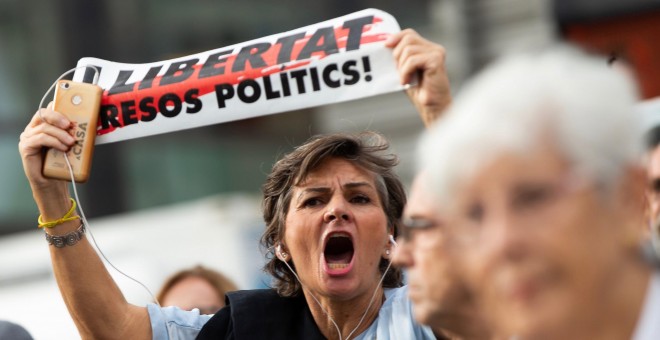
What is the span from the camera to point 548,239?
1.65 metres

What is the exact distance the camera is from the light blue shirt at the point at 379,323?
3084 mm

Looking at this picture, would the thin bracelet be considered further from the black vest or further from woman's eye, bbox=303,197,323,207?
woman's eye, bbox=303,197,323,207

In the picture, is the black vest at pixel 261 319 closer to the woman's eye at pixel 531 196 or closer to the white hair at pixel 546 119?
the white hair at pixel 546 119

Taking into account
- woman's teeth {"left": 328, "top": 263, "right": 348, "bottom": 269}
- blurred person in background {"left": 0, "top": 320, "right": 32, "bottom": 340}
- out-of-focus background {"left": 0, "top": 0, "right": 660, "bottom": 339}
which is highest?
woman's teeth {"left": 328, "top": 263, "right": 348, "bottom": 269}

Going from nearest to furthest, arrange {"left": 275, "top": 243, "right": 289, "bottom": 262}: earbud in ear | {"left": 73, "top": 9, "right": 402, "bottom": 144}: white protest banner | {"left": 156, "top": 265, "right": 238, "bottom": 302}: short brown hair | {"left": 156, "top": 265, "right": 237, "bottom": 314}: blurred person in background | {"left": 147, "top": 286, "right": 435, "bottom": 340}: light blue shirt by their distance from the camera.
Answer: {"left": 73, "top": 9, "right": 402, "bottom": 144}: white protest banner → {"left": 147, "top": 286, "right": 435, "bottom": 340}: light blue shirt → {"left": 275, "top": 243, "right": 289, "bottom": 262}: earbud in ear → {"left": 156, "top": 265, "right": 237, "bottom": 314}: blurred person in background → {"left": 156, "top": 265, "right": 238, "bottom": 302}: short brown hair

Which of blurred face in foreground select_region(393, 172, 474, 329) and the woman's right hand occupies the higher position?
blurred face in foreground select_region(393, 172, 474, 329)

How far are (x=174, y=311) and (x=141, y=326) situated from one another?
0.14m

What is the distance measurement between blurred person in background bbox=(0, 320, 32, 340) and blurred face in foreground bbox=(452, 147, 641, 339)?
7.67 ft

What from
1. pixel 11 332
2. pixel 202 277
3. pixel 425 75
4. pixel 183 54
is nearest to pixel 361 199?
pixel 425 75

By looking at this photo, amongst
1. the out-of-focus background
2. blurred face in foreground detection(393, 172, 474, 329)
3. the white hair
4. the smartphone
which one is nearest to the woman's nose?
the smartphone

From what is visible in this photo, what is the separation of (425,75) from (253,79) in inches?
23.8

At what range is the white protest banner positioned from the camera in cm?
296

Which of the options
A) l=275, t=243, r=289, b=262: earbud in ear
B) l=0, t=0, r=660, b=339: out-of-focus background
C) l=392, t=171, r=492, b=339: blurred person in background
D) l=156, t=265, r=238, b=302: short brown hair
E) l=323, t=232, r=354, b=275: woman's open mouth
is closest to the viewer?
l=392, t=171, r=492, b=339: blurred person in background

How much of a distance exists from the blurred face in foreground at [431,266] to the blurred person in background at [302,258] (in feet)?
3.78
